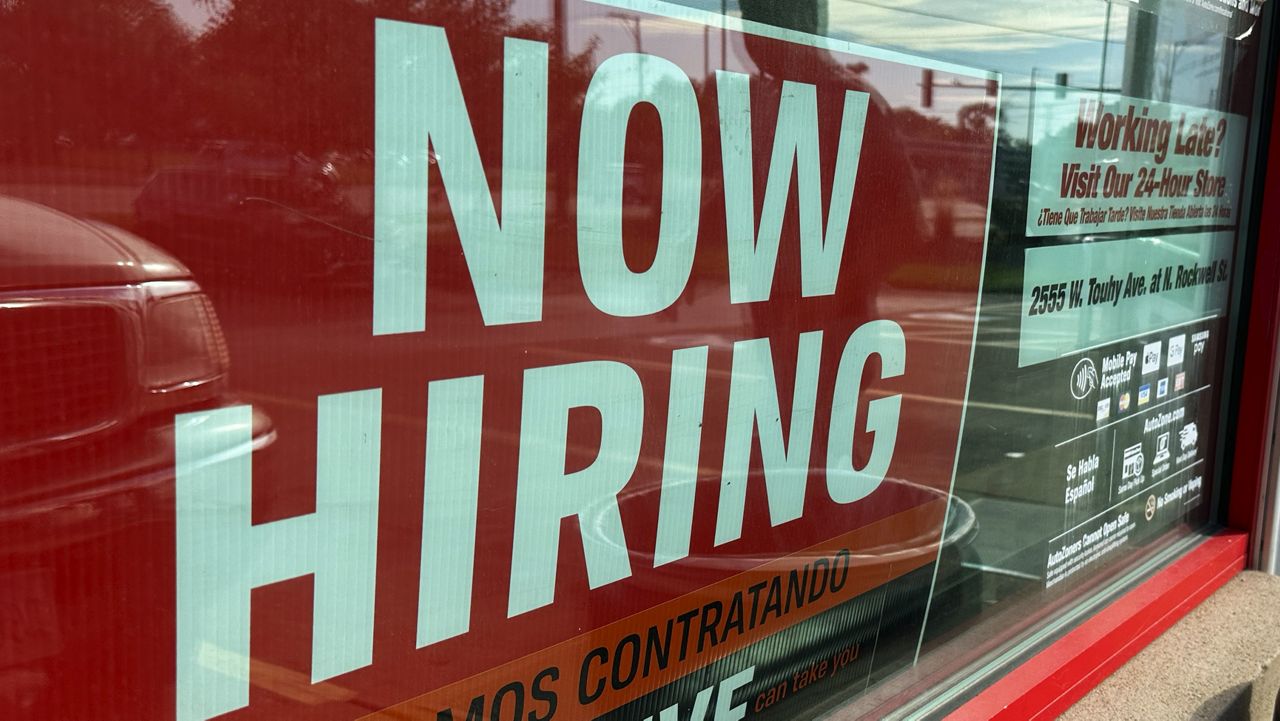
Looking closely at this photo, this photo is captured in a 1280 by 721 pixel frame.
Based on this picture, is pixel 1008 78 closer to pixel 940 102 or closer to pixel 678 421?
pixel 940 102

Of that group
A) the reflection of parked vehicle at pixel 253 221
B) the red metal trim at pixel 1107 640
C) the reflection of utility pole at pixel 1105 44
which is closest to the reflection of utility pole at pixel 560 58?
the reflection of parked vehicle at pixel 253 221

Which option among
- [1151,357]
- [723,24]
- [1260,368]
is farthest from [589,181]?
[1260,368]

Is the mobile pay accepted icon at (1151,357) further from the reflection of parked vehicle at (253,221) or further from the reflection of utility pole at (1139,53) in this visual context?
the reflection of parked vehicle at (253,221)

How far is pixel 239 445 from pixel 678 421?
0.93 m

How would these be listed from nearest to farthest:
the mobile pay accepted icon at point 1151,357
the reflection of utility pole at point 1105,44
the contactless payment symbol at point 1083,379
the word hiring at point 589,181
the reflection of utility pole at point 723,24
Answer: the word hiring at point 589,181 → the reflection of utility pole at point 723,24 → the reflection of utility pole at point 1105,44 → the contactless payment symbol at point 1083,379 → the mobile pay accepted icon at point 1151,357

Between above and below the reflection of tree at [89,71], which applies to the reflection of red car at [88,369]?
below

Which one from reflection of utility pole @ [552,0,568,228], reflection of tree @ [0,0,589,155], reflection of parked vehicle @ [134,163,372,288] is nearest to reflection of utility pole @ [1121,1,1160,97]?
reflection of utility pole @ [552,0,568,228]

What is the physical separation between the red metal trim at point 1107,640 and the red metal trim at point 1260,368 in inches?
8.2

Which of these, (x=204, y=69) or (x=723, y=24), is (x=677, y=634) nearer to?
(x=723, y=24)

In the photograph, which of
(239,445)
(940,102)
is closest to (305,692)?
(239,445)

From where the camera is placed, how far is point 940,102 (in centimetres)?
276

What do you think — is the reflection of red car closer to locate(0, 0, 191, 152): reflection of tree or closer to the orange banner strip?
locate(0, 0, 191, 152): reflection of tree

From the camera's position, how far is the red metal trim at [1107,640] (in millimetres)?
3330

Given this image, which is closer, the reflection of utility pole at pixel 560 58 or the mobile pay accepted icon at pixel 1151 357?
the reflection of utility pole at pixel 560 58
